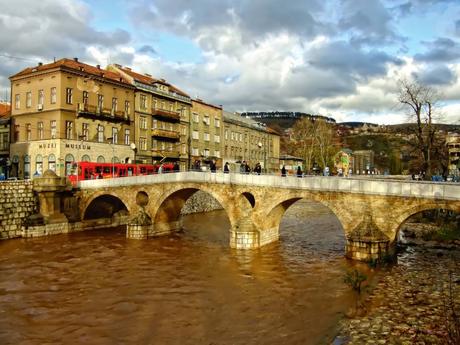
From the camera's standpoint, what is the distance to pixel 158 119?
157ft

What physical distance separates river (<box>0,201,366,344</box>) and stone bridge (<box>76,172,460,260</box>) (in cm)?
156

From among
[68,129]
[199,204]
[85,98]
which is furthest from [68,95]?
[199,204]

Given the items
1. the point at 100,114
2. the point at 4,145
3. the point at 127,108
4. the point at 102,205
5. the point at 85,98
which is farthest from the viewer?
the point at 127,108

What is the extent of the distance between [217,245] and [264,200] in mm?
4986

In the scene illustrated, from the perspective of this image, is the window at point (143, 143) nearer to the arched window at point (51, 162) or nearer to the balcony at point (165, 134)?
the balcony at point (165, 134)

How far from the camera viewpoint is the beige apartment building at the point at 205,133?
5406 cm

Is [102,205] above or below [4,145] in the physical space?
below

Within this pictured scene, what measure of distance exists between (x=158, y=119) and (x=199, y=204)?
11.7 metres

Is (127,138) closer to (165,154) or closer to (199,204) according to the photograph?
(165,154)

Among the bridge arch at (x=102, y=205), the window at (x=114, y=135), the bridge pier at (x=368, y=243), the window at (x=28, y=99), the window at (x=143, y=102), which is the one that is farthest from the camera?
the window at (x=143, y=102)

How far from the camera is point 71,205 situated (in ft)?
106

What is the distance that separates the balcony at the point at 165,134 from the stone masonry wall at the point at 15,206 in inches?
718

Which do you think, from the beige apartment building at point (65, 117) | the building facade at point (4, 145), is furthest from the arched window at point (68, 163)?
the building facade at point (4, 145)

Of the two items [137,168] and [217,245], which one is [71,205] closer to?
[137,168]
